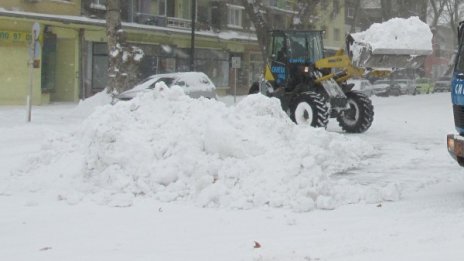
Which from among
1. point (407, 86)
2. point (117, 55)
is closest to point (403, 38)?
point (117, 55)

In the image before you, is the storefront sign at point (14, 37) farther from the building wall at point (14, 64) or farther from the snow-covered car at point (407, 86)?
the snow-covered car at point (407, 86)

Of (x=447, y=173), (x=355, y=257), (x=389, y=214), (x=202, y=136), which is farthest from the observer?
(x=447, y=173)

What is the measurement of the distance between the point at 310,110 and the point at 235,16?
2836 cm

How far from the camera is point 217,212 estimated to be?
7469 millimetres

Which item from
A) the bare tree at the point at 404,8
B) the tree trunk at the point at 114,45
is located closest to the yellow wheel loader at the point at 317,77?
the tree trunk at the point at 114,45

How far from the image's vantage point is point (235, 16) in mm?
42906

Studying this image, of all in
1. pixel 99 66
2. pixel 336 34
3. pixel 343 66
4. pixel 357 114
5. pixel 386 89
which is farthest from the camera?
pixel 336 34

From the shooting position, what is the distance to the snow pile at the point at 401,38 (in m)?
15.3

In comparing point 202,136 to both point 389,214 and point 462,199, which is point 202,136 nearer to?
point 389,214

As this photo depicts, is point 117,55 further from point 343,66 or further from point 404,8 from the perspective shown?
point 404,8

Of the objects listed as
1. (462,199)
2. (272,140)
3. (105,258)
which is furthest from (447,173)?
(105,258)

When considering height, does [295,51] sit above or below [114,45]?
below

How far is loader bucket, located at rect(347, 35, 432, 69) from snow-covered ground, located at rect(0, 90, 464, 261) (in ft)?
15.0

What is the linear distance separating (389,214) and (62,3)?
23.7 metres
